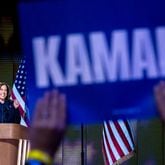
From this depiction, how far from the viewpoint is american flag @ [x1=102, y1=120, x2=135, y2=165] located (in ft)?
25.4

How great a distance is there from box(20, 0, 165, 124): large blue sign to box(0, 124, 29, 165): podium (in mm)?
4397

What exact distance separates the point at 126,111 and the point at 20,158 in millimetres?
4551

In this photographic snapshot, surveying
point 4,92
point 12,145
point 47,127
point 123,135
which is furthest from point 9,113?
point 47,127

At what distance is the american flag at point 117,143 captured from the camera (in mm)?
7738

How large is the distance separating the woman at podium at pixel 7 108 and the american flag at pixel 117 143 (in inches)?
42.5

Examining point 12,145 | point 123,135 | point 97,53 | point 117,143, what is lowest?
point 97,53

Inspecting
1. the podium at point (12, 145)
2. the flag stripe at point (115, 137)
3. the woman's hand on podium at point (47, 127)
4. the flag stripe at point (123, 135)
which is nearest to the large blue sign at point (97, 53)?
the woman's hand on podium at point (47, 127)

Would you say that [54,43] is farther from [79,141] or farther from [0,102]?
[79,141]

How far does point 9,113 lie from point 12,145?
0.83 m

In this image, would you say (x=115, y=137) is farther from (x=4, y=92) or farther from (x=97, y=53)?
(x=97, y=53)

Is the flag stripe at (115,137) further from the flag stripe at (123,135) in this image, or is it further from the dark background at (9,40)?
the dark background at (9,40)

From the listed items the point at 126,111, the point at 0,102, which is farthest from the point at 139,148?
the point at 126,111

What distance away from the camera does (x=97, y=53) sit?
→ 7.75ft

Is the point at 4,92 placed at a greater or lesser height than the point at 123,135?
greater
